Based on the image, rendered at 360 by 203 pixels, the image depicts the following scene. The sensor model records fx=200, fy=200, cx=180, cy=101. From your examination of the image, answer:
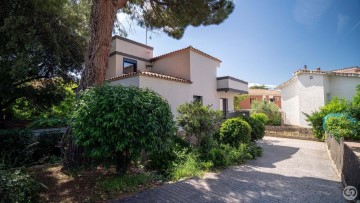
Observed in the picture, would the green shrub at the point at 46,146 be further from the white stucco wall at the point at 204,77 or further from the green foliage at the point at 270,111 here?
the green foliage at the point at 270,111

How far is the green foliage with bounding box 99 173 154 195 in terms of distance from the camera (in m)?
5.16

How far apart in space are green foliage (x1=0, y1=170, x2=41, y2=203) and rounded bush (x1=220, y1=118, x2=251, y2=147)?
26.6 ft

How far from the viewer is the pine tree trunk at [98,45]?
7.27 meters

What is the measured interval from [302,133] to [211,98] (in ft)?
28.2

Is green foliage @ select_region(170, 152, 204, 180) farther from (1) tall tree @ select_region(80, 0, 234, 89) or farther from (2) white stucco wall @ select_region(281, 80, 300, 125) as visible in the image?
(2) white stucco wall @ select_region(281, 80, 300, 125)

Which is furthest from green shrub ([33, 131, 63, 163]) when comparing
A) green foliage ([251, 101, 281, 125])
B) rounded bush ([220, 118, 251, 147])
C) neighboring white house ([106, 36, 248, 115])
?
green foliage ([251, 101, 281, 125])

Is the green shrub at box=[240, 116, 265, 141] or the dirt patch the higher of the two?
the green shrub at box=[240, 116, 265, 141]

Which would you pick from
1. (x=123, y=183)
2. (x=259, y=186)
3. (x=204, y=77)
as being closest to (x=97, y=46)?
(x=123, y=183)

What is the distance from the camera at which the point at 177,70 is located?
14938mm

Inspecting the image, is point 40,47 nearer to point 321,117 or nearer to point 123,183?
point 123,183

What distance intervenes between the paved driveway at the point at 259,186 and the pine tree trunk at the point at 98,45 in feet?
14.7

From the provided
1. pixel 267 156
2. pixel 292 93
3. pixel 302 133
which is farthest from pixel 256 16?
pixel 292 93

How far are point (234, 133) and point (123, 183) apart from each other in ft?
21.4

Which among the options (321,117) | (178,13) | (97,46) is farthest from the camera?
(321,117)
